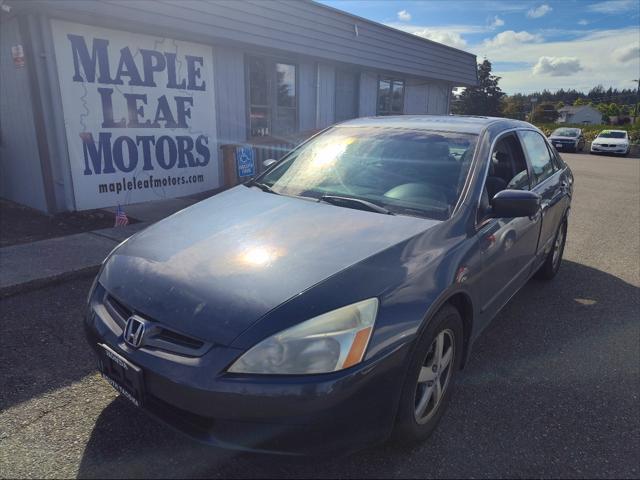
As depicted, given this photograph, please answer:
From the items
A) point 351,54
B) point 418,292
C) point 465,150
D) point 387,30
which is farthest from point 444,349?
point 387,30

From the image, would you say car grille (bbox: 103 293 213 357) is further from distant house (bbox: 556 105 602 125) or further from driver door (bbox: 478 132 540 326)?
distant house (bbox: 556 105 602 125)

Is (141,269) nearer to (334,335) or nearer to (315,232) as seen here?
(315,232)

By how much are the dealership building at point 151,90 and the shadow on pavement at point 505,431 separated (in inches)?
206

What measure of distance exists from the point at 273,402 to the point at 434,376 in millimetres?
931

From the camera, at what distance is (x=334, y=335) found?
5.76ft

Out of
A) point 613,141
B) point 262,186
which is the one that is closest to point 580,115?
point 613,141

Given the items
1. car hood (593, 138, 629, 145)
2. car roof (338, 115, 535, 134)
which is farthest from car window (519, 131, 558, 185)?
car hood (593, 138, 629, 145)

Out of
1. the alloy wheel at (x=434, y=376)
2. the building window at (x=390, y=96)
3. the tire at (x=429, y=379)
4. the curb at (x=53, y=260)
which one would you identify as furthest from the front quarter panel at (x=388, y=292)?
the building window at (x=390, y=96)

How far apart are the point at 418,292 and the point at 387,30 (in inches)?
450

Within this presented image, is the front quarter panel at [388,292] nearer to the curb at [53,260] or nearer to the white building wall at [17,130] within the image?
the curb at [53,260]

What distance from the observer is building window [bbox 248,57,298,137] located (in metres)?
9.22

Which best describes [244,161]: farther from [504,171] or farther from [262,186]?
[504,171]

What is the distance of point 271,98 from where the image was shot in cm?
962

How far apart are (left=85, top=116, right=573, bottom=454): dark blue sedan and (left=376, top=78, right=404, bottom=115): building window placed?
1065 centimetres
